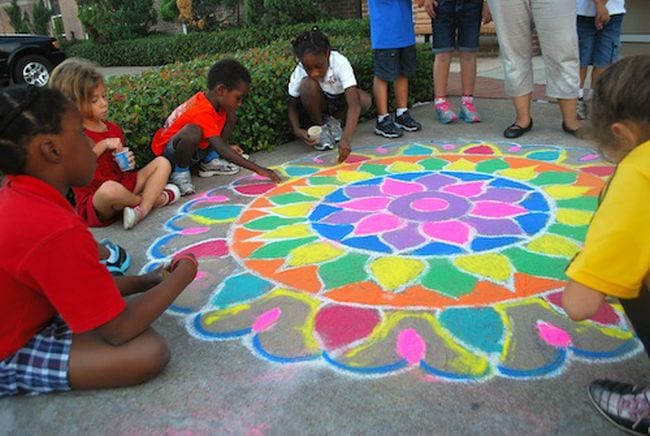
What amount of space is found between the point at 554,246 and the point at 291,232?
1291mm

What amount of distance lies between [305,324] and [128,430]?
2.36 ft

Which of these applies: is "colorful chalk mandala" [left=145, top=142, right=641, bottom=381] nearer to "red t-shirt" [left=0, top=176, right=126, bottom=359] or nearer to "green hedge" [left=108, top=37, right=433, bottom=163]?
"red t-shirt" [left=0, top=176, right=126, bottom=359]

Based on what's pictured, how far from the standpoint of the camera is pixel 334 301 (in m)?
2.28

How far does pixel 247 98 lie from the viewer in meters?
4.59

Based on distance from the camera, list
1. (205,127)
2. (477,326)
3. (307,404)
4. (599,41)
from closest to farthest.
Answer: (307,404) → (477,326) → (205,127) → (599,41)

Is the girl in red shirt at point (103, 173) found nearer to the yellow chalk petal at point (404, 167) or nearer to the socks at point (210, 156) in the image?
the socks at point (210, 156)

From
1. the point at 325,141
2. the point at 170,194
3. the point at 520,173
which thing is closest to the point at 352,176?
the point at 325,141

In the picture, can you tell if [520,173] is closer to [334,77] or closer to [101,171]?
[334,77]

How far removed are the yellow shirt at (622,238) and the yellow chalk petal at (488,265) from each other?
102cm

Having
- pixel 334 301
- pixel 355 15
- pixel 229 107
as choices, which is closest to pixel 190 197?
pixel 229 107

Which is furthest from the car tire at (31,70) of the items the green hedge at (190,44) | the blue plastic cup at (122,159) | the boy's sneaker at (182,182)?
the blue plastic cup at (122,159)

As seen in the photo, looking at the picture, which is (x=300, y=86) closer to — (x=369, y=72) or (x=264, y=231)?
(x=369, y=72)

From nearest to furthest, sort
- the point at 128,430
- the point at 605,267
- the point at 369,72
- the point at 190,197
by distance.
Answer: the point at 605,267 < the point at 128,430 < the point at 190,197 < the point at 369,72

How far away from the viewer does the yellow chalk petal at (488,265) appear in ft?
7.83
